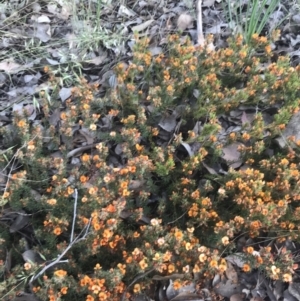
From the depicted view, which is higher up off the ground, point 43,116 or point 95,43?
point 95,43

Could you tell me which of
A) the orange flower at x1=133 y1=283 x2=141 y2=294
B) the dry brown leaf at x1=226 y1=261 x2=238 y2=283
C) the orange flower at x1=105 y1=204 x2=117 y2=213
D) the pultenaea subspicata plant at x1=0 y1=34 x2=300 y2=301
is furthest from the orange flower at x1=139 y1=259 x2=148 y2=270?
the dry brown leaf at x1=226 y1=261 x2=238 y2=283

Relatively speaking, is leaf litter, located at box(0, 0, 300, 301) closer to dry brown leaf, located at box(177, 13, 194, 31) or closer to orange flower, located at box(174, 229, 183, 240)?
dry brown leaf, located at box(177, 13, 194, 31)

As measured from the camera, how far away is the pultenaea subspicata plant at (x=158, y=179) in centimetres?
186

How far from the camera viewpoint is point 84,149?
8.02ft

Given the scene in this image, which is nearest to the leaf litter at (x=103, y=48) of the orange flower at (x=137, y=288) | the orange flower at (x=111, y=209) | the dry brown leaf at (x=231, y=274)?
the dry brown leaf at (x=231, y=274)

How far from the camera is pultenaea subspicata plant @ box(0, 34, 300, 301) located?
1.86 metres

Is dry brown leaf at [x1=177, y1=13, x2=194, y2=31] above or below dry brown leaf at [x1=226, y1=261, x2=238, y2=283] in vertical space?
above

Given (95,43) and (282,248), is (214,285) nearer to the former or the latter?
(282,248)

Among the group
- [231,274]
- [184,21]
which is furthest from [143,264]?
[184,21]

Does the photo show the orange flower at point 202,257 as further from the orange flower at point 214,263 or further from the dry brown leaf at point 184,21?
the dry brown leaf at point 184,21

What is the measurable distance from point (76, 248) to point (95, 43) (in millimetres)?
1488

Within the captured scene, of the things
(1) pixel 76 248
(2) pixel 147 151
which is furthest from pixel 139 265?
(2) pixel 147 151

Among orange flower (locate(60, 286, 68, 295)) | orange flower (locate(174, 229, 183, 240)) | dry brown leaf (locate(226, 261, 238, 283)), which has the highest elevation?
orange flower (locate(174, 229, 183, 240))

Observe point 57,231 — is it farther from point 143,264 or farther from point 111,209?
point 143,264
